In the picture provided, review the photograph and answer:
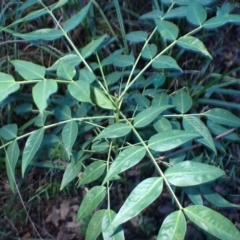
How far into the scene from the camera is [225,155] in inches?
87.8

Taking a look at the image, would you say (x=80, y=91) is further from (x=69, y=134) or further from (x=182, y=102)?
(x=182, y=102)

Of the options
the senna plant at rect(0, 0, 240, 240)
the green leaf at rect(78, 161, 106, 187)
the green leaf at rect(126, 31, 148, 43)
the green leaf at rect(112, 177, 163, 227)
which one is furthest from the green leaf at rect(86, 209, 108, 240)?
the green leaf at rect(126, 31, 148, 43)

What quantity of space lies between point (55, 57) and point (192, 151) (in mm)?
901

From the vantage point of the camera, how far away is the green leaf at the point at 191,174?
110 cm

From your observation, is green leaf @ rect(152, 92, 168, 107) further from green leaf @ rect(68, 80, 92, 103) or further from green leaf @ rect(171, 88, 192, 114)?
green leaf @ rect(68, 80, 92, 103)

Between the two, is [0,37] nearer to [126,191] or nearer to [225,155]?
[126,191]

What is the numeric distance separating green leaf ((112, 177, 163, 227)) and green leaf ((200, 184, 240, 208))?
1.94 feet

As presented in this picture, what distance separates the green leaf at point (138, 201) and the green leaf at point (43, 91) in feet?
0.98

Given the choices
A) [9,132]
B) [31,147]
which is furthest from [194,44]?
[9,132]

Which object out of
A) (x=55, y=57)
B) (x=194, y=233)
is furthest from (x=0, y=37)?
(x=194, y=233)

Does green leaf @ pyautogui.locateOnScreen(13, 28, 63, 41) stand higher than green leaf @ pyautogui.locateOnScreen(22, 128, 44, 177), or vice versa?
green leaf @ pyautogui.locateOnScreen(13, 28, 63, 41)

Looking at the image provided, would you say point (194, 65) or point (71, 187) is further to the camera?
point (194, 65)

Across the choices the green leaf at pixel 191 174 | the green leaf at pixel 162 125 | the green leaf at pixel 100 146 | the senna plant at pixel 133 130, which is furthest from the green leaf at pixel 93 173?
the green leaf at pixel 191 174

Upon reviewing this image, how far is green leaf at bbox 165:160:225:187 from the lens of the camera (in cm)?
110
